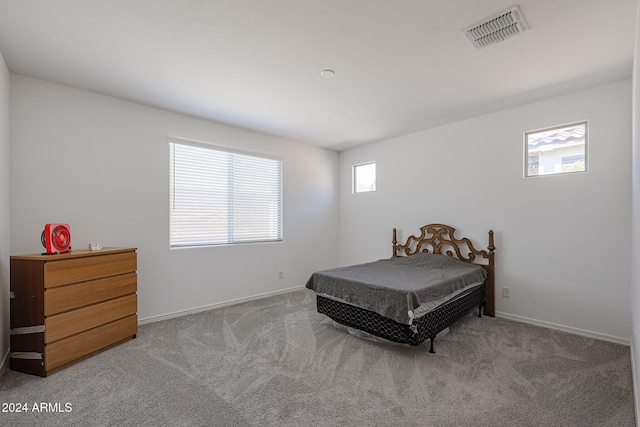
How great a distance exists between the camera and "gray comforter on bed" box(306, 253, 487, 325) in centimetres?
264

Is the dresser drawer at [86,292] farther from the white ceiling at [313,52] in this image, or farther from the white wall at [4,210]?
the white ceiling at [313,52]

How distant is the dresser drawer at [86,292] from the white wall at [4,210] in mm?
411

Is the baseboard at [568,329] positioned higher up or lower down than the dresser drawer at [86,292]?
lower down

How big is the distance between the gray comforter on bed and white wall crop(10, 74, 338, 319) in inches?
60.2

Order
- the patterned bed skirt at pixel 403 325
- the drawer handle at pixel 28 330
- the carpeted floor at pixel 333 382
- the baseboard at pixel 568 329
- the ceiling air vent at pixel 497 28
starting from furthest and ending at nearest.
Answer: the baseboard at pixel 568 329
the patterned bed skirt at pixel 403 325
the drawer handle at pixel 28 330
the ceiling air vent at pixel 497 28
the carpeted floor at pixel 333 382

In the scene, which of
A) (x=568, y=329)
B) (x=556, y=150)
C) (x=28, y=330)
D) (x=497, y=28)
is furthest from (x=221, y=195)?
(x=568, y=329)

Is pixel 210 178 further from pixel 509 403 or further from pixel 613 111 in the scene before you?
pixel 613 111

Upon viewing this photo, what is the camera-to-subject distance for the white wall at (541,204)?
9.60 feet

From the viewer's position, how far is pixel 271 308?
13.3 ft

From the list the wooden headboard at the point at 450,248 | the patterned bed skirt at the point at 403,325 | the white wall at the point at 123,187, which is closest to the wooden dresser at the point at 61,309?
the white wall at the point at 123,187

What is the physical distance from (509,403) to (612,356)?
1462 millimetres

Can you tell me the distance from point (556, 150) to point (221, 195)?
166 inches

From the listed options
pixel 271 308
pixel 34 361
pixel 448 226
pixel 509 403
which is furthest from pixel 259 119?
pixel 509 403

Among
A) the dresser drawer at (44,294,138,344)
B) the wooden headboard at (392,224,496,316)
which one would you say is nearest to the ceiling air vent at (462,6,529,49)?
the wooden headboard at (392,224,496,316)
